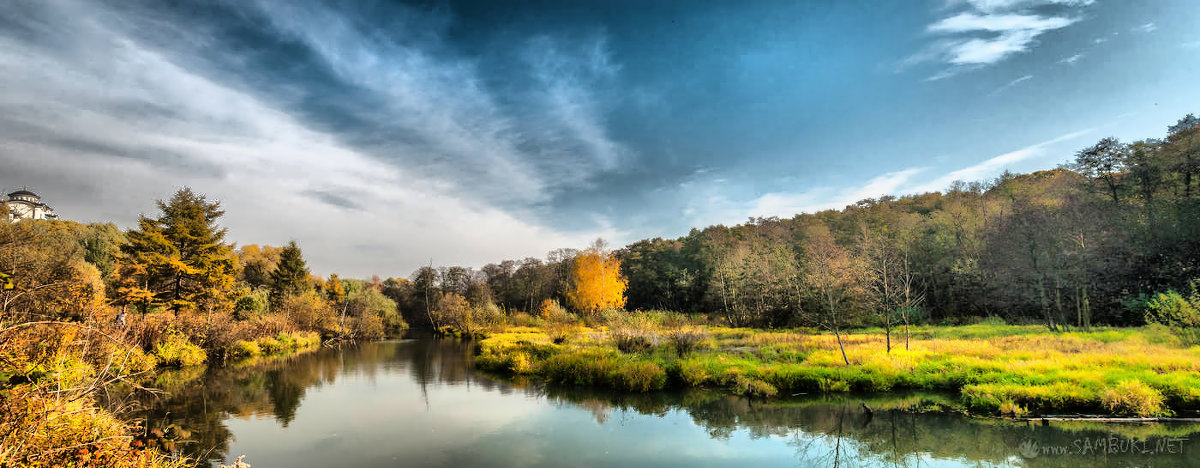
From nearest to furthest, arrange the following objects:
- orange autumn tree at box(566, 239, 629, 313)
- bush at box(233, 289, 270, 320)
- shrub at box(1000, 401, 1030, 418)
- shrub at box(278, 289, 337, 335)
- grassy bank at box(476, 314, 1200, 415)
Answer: shrub at box(1000, 401, 1030, 418) → grassy bank at box(476, 314, 1200, 415) → bush at box(233, 289, 270, 320) → shrub at box(278, 289, 337, 335) → orange autumn tree at box(566, 239, 629, 313)

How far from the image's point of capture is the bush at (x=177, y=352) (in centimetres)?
2023

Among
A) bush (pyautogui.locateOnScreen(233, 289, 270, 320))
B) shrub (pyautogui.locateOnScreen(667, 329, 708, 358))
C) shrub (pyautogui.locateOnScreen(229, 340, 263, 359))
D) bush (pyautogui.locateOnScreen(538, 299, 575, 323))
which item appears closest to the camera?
shrub (pyautogui.locateOnScreen(667, 329, 708, 358))

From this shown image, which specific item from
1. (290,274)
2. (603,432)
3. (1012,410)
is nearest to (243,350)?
(290,274)

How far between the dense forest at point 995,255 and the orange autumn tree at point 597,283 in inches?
319

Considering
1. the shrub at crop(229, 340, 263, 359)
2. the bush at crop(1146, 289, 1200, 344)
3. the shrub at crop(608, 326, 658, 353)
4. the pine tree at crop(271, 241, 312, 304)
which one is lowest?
the shrub at crop(229, 340, 263, 359)

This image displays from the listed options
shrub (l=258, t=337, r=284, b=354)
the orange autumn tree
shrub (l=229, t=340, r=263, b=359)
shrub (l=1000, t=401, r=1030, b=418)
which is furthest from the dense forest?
shrub (l=229, t=340, r=263, b=359)

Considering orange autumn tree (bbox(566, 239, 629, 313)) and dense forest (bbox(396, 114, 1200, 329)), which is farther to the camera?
orange autumn tree (bbox(566, 239, 629, 313))

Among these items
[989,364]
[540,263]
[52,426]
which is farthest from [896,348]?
[540,263]

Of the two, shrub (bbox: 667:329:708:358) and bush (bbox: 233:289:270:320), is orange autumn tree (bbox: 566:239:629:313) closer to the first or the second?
shrub (bbox: 667:329:708:358)

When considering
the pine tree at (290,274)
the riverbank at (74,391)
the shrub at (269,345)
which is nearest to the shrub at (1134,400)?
the riverbank at (74,391)

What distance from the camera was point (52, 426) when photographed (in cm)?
571

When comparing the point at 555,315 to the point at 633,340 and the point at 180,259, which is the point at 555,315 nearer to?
the point at 633,340

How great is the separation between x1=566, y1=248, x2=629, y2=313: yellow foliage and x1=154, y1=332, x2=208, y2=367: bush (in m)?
26.5

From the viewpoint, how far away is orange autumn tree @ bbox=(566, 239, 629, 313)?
42094 mm
